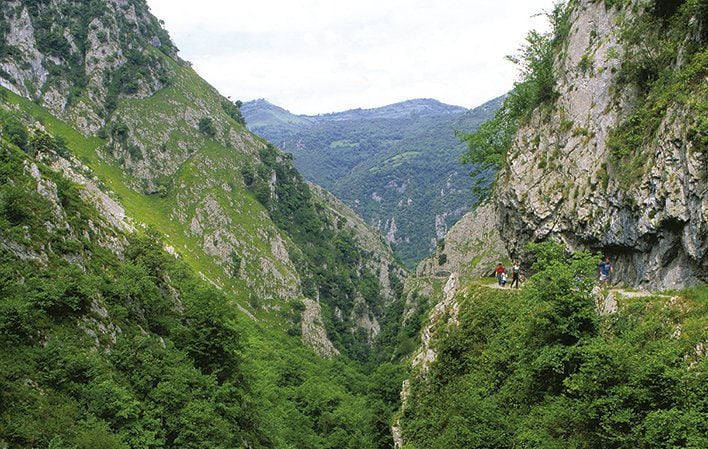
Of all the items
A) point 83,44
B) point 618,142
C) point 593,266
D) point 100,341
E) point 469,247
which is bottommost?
point 469,247

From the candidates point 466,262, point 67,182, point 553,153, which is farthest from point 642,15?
point 466,262

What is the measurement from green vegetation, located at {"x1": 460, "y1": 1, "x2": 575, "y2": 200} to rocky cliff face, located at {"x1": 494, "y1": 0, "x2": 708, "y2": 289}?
4.11ft

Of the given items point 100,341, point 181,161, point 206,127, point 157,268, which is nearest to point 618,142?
point 100,341

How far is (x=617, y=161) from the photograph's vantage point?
27594 mm

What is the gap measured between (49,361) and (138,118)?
134 metres

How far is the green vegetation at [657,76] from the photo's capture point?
21.6m

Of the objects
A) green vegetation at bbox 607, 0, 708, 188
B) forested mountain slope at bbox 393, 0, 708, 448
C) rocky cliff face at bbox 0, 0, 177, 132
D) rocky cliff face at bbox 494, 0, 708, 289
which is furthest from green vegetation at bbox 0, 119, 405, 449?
A: rocky cliff face at bbox 0, 0, 177, 132

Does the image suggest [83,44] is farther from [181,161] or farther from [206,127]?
[181,161]

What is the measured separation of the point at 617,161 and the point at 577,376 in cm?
1654

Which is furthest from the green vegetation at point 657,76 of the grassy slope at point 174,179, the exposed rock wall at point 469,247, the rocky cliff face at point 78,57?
the rocky cliff face at point 78,57

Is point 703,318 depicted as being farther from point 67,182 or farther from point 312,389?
point 312,389

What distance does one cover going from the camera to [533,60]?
41188 mm

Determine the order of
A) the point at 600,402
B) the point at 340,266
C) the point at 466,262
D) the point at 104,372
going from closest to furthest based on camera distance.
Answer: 1. the point at 600,402
2. the point at 104,372
3. the point at 466,262
4. the point at 340,266

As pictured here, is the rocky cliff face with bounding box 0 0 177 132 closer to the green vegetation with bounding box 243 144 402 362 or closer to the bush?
the bush
